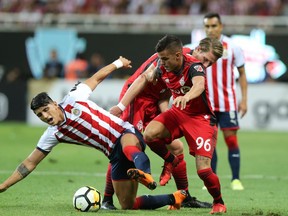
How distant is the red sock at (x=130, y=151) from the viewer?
28.3 ft

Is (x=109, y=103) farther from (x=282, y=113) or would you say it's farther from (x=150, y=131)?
(x=150, y=131)

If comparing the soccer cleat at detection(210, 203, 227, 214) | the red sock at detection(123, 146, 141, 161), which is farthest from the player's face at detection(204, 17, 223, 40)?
the soccer cleat at detection(210, 203, 227, 214)

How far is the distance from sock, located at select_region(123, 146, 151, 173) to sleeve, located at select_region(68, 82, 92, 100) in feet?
2.28

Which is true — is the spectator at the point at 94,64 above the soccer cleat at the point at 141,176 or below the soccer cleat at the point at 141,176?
below

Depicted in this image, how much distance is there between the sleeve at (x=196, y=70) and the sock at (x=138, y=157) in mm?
916

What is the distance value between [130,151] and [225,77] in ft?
11.5

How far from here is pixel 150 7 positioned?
80.7ft

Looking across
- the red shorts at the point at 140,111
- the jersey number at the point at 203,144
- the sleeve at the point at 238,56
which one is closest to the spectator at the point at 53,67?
the sleeve at the point at 238,56

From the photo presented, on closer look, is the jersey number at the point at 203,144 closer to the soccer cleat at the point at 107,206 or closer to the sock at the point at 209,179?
the sock at the point at 209,179

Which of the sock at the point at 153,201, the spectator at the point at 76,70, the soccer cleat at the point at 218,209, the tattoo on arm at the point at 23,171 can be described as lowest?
the spectator at the point at 76,70

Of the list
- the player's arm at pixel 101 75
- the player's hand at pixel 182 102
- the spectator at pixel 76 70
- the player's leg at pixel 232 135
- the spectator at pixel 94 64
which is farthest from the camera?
the spectator at pixel 94 64

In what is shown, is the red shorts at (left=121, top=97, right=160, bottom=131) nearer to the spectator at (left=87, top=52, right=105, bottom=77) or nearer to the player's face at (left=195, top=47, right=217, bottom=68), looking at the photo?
the player's face at (left=195, top=47, right=217, bottom=68)

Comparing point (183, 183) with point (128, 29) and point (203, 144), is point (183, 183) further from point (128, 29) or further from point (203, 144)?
point (128, 29)

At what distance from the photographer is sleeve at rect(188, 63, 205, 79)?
859 centimetres
